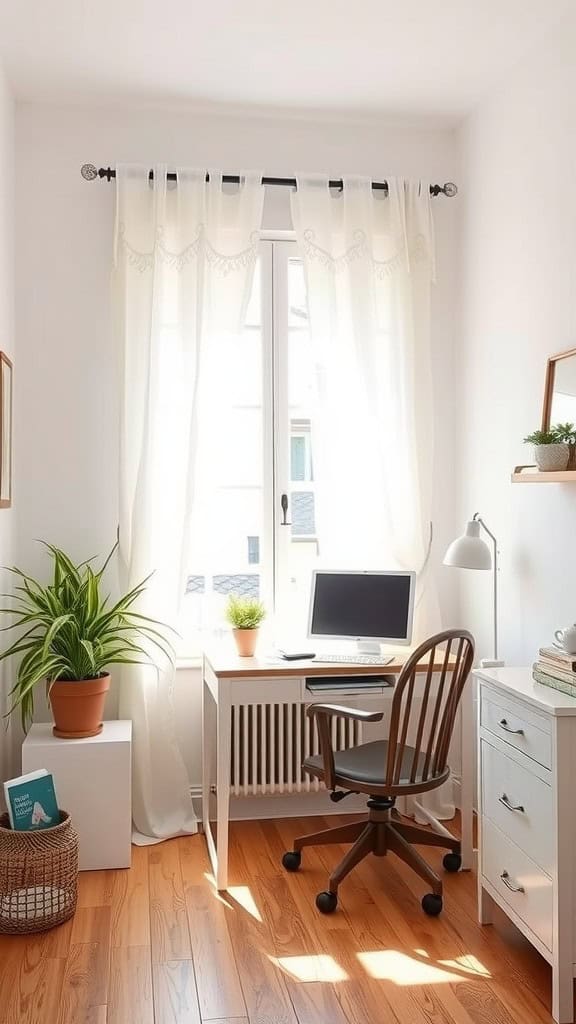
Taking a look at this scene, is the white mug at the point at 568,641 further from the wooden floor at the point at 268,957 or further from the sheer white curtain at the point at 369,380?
the sheer white curtain at the point at 369,380

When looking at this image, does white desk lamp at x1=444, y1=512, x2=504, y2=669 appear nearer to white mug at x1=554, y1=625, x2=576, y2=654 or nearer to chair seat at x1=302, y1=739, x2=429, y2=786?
chair seat at x1=302, y1=739, x2=429, y2=786

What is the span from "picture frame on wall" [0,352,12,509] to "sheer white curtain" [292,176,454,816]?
1.23 metres

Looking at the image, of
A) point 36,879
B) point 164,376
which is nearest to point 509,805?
point 36,879

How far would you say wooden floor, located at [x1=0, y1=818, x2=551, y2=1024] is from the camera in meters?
2.46

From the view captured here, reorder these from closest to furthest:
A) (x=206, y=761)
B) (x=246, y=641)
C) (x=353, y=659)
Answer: (x=353, y=659), (x=246, y=641), (x=206, y=761)

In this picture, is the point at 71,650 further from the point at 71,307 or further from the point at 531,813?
the point at 531,813

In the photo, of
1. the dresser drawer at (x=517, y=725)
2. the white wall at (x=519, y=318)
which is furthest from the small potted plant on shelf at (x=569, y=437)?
the dresser drawer at (x=517, y=725)

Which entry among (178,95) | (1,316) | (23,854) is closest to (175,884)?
(23,854)

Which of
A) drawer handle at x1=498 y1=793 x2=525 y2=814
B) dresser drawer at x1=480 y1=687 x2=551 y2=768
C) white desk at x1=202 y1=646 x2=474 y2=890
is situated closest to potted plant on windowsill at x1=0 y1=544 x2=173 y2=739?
white desk at x1=202 y1=646 x2=474 y2=890

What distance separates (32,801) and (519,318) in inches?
95.8

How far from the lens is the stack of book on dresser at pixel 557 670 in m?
2.54

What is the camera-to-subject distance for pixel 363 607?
3.63 metres

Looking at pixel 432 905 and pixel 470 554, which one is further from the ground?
pixel 470 554

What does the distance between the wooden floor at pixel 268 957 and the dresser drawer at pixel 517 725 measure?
638 mm
